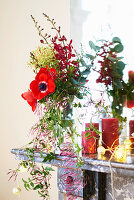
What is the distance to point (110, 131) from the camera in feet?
3.20

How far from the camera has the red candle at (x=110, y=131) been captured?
973 mm

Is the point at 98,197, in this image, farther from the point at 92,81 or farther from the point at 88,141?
the point at 92,81

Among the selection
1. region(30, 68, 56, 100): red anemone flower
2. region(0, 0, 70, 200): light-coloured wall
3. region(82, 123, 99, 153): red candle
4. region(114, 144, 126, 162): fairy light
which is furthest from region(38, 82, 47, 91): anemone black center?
region(0, 0, 70, 200): light-coloured wall

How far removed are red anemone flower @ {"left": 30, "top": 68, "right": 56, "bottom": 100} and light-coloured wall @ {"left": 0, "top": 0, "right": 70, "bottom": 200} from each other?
1.19 metres

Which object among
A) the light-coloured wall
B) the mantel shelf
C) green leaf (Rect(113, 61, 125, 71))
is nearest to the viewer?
the mantel shelf

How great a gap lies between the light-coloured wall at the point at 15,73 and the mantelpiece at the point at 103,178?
1251 mm

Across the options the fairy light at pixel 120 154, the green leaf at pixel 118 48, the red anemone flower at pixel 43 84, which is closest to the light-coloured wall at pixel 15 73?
the green leaf at pixel 118 48

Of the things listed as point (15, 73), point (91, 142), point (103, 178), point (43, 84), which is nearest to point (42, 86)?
point (43, 84)

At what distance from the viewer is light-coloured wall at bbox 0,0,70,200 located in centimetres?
222

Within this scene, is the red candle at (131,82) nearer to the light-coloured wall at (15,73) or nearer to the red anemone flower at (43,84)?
the red anemone flower at (43,84)

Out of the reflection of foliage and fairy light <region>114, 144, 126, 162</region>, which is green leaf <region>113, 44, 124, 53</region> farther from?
fairy light <region>114, 144, 126, 162</region>

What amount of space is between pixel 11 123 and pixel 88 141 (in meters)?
1.51

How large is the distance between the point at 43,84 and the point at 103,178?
0.37 metres

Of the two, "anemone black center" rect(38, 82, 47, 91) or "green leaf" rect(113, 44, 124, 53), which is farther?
"green leaf" rect(113, 44, 124, 53)
